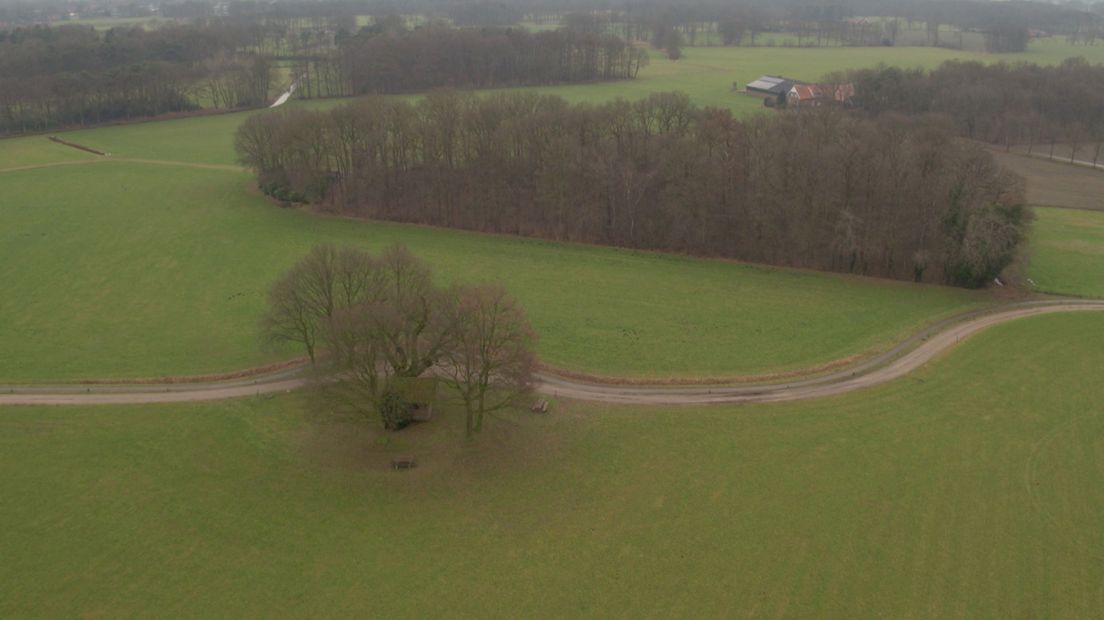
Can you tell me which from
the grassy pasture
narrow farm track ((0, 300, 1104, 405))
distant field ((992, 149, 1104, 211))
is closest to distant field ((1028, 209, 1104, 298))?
distant field ((992, 149, 1104, 211))

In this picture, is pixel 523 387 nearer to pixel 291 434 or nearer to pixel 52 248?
pixel 291 434

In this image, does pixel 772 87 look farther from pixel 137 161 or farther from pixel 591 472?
pixel 591 472

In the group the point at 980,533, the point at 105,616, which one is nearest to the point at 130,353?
the point at 105,616

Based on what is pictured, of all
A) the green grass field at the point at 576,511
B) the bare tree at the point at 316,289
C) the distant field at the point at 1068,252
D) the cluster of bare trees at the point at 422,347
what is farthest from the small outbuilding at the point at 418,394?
the distant field at the point at 1068,252

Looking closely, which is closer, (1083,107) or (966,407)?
(966,407)

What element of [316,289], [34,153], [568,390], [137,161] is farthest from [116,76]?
[568,390]

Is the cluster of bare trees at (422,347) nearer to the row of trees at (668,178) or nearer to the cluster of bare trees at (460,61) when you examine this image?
the row of trees at (668,178)
